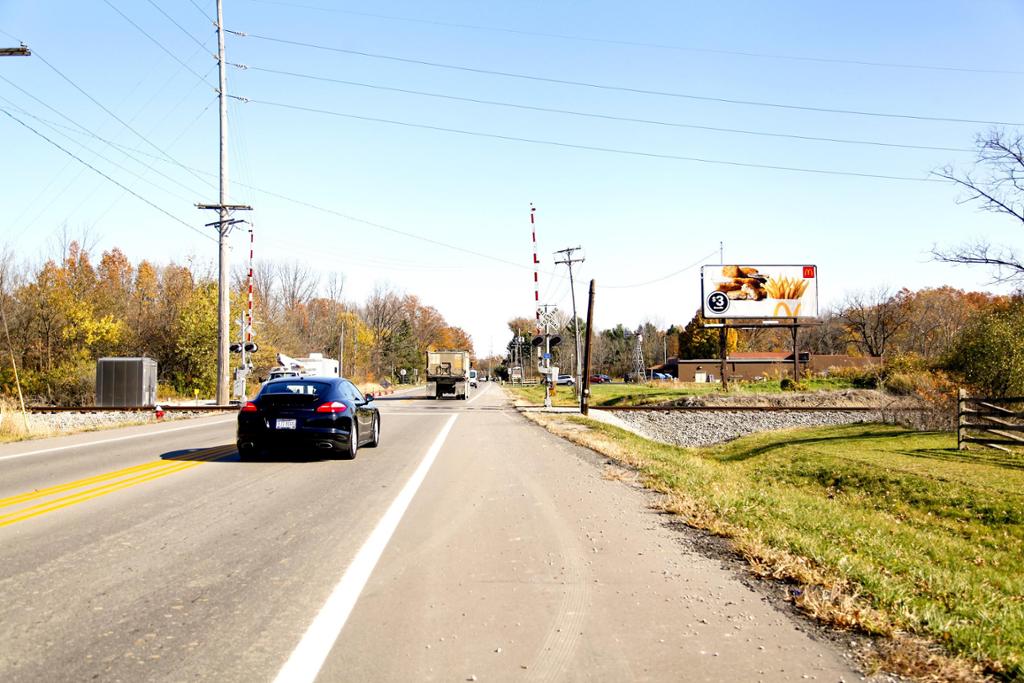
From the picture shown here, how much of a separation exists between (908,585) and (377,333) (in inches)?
4258

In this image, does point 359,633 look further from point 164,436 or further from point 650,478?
point 164,436

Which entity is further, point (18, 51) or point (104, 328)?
point (104, 328)

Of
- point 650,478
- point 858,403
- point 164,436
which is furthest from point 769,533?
point 858,403

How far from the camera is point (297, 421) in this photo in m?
13.3

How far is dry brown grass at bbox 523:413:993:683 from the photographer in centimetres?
410

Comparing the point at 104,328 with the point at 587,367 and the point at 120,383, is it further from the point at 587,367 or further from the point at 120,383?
the point at 587,367

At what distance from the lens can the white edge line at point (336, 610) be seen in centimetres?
404

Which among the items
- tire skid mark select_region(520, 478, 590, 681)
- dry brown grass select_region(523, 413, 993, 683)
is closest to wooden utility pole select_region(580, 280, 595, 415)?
dry brown grass select_region(523, 413, 993, 683)

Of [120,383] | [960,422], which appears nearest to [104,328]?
[120,383]

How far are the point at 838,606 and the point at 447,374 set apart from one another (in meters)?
50.7

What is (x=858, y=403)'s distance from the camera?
47438mm

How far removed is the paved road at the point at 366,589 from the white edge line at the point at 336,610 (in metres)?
0.02

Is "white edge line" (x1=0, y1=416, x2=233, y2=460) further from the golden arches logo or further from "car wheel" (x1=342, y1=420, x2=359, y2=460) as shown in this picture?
the golden arches logo

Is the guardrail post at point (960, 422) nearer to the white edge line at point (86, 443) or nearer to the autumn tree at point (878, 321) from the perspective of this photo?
the white edge line at point (86, 443)
